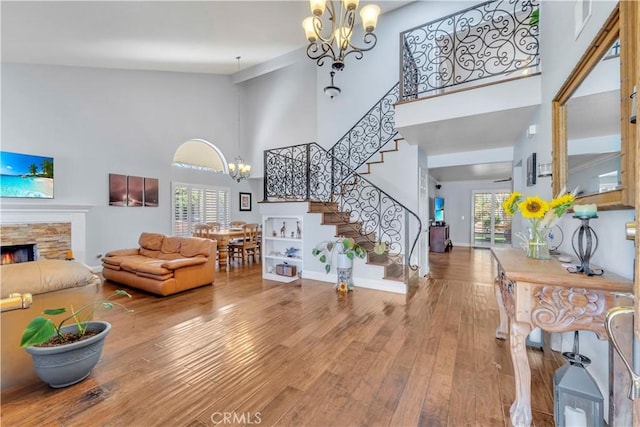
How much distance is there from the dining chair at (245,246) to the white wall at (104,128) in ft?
6.79

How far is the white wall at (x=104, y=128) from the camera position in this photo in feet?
17.0

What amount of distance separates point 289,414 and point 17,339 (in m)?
2.12

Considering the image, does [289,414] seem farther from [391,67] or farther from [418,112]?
[391,67]

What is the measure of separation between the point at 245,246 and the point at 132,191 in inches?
120

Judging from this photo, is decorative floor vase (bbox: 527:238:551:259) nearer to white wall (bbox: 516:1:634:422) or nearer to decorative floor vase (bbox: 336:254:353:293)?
white wall (bbox: 516:1:634:422)

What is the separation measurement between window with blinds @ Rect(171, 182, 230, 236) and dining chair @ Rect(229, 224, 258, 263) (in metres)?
1.89

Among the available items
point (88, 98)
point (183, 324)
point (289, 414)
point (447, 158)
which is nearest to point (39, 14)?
point (88, 98)

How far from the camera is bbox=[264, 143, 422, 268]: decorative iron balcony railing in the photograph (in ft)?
17.8

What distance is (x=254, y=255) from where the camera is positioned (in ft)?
23.9

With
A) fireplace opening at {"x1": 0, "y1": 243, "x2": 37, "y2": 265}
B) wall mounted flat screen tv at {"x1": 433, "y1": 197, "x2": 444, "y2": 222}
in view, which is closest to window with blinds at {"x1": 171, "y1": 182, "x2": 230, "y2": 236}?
fireplace opening at {"x1": 0, "y1": 243, "x2": 37, "y2": 265}

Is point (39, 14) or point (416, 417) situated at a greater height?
point (39, 14)

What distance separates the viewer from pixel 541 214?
74.2 inches

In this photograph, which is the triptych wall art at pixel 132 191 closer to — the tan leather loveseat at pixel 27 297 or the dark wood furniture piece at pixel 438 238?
the tan leather loveseat at pixel 27 297

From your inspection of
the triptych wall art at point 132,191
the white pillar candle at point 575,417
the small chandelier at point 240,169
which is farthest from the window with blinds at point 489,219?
the triptych wall art at point 132,191
